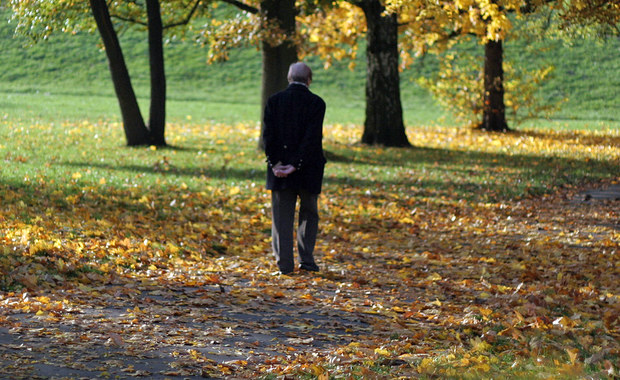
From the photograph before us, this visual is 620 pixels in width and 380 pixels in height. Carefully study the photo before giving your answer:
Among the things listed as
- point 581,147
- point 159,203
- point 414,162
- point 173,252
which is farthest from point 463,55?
point 173,252

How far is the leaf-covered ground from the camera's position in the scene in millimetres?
5297

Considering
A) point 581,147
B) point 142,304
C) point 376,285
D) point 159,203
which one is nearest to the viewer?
point 142,304

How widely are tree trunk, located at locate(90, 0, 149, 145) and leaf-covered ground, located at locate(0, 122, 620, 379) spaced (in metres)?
2.39

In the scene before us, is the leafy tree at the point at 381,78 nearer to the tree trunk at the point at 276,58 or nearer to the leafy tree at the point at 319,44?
the leafy tree at the point at 319,44

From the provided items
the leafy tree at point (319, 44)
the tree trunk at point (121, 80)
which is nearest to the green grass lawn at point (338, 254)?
the tree trunk at point (121, 80)

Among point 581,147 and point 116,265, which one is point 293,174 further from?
point 581,147

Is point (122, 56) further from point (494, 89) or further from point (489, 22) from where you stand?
point (494, 89)

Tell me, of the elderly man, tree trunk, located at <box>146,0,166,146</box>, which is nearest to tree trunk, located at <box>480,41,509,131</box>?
tree trunk, located at <box>146,0,166,146</box>

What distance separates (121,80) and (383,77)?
6279mm

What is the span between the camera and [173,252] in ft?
30.5

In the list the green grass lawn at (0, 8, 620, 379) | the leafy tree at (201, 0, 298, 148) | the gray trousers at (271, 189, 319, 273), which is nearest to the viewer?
the green grass lawn at (0, 8, 620, 379)

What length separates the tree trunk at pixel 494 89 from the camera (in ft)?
87.9

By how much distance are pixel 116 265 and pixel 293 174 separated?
1.93 metres

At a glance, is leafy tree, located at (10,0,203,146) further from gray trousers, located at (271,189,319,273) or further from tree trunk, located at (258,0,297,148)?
gray trousers, located at (271,189,319,273)
